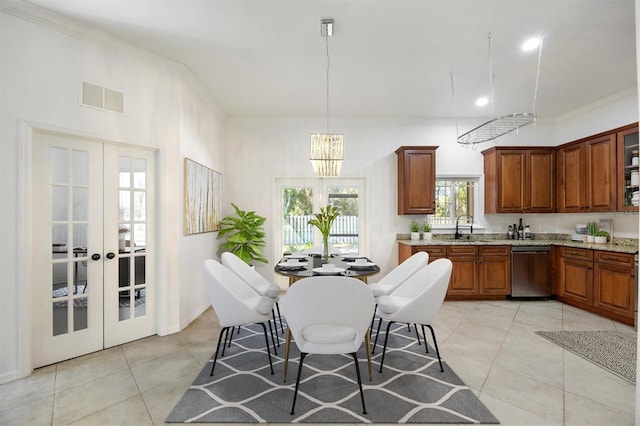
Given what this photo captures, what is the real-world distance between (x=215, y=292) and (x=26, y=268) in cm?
153

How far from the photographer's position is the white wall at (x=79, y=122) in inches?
99.7

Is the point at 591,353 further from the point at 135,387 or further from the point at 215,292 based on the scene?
the point at 135,387

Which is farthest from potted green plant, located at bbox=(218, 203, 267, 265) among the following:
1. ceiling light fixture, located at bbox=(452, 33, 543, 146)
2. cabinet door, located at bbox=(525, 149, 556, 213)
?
cabinet door, located at bbox=(525, 149, 556, 213)

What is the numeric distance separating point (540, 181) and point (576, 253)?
130cm

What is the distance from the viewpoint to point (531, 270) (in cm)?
493

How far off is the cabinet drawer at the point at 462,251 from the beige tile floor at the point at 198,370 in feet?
4.56

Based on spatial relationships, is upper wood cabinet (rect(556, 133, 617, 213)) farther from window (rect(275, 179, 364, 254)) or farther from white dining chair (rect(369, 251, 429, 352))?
window (rect(275, 179, 364, 254))

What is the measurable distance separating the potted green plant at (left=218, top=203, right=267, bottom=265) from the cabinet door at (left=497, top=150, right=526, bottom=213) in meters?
3.88

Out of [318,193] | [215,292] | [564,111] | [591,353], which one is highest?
[564,111]

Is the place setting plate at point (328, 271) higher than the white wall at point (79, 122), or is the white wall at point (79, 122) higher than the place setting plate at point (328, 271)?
the white wall at point (79, 122)

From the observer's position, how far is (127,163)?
3.32 meters

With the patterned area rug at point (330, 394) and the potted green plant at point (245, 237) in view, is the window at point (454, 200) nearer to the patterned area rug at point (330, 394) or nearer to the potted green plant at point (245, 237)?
the potted green plant at point (245, 237)

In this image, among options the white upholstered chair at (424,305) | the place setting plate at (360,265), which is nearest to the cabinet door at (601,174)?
the white upholstered chair at (424,305)

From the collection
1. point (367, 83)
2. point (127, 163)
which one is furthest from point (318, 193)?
point (127, 163)
